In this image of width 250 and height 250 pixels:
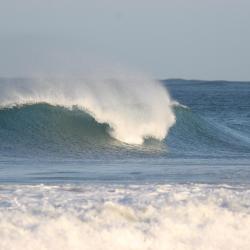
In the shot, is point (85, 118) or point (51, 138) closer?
point (51, 138)

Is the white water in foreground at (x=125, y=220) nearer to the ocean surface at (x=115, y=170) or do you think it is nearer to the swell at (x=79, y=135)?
the ocean surface at (x=115, y=170)

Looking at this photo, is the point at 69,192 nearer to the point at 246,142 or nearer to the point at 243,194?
the point at 243,194

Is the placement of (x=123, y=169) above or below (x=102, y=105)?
below

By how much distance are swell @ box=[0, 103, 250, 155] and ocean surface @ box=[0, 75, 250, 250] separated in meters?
0.03

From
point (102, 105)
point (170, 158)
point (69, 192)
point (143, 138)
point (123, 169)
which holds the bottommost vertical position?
point (69, 192)

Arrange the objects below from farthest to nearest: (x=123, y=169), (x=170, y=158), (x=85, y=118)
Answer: (x=85, y=118) < (x=170, y=158) < (x=123, y=169)

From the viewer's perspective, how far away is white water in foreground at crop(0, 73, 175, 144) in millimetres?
24719

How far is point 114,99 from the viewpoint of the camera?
2716 cm

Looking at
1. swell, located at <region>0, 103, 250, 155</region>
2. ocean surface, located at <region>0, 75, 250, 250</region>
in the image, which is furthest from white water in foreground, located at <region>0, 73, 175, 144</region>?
swell, located at <region>0, 103, 250, 155</region>

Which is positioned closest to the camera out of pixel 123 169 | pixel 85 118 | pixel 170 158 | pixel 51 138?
pixel 123 169

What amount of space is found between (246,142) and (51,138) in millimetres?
Answer: 6898

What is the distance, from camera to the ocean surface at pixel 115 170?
8992 mm

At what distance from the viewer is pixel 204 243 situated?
8914 millimetres

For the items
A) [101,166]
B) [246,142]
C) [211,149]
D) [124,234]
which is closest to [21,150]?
[101,166]
